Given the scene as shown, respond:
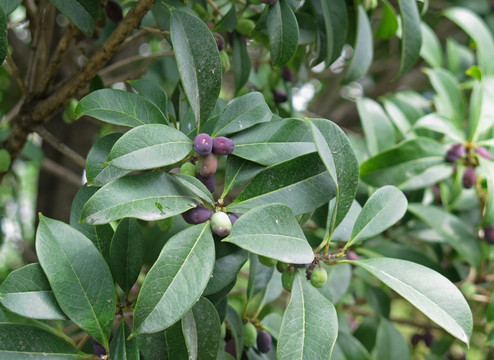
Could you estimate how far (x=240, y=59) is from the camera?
92 centimetres

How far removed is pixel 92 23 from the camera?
759mm

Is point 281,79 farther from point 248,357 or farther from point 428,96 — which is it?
point 428,96

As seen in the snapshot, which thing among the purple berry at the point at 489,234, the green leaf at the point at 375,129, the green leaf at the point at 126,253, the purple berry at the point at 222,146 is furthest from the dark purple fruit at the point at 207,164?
the purple berry at the point at 489,234

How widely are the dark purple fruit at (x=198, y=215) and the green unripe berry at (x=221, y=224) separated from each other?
2cm

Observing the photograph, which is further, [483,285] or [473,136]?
[483,285]

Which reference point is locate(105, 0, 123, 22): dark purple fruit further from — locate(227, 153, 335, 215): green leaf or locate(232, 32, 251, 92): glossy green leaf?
locate(227, 153, 335, 215): green leaf

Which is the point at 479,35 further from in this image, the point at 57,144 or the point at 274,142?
the point at 57,144

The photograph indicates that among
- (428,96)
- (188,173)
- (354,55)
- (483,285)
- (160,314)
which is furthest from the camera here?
(428,96)

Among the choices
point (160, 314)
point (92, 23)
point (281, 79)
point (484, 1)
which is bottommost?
point (484, 1)

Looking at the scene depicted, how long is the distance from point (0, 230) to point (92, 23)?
96cm

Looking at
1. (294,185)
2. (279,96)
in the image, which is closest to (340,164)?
(294,185)

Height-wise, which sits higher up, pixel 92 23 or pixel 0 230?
pixel 92 23

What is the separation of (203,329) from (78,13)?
498mm

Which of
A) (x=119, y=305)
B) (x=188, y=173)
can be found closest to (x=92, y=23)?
(x=188, y=173)
